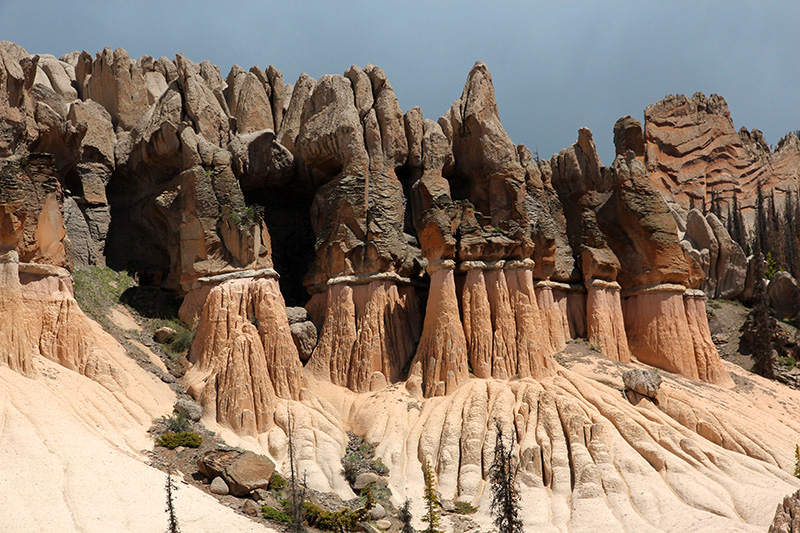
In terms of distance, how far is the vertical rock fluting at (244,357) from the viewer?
3083 cm

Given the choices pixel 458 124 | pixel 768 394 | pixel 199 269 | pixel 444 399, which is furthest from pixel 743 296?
pixel 199 269

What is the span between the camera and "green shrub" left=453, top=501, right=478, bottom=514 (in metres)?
27.4

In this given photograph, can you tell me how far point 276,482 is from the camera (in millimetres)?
26516

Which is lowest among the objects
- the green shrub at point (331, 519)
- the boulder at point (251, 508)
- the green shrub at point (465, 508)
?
the green shrub at point (465, 508)

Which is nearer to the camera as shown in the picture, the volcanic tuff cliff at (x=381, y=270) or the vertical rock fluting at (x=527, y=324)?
the volcanic tuff cliff at (x=381, y=270)

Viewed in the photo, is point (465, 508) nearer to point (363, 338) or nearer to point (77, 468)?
point (363, 338)

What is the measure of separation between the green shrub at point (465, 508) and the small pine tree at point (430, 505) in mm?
836

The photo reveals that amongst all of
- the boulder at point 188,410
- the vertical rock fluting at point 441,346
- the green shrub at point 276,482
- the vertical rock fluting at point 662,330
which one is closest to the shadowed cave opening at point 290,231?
the vertical rock fluting at point 441,346

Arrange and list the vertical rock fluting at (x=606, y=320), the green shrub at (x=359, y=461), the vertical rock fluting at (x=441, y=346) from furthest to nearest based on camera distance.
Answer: the vertical rock fluting at (x=606, y=320) < the vertical rock fluting at (x=441, y=346) < the green shrub at (x=359, y=461)

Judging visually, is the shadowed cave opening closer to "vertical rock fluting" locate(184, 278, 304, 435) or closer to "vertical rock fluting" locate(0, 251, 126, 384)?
"vertical rock fluting" locate(184, 278, 304, 435)

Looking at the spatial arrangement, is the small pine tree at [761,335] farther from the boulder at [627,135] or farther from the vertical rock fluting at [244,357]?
the vertical rock fluting at [244,357]

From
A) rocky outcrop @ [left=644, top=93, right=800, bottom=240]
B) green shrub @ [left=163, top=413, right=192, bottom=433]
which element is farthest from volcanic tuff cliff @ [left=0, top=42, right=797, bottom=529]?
rocky outcrop @ [left=644, top=93, right=800, bottom=240]

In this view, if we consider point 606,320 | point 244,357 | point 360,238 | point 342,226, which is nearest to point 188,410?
point 244,357

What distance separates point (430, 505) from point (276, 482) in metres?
6.39
